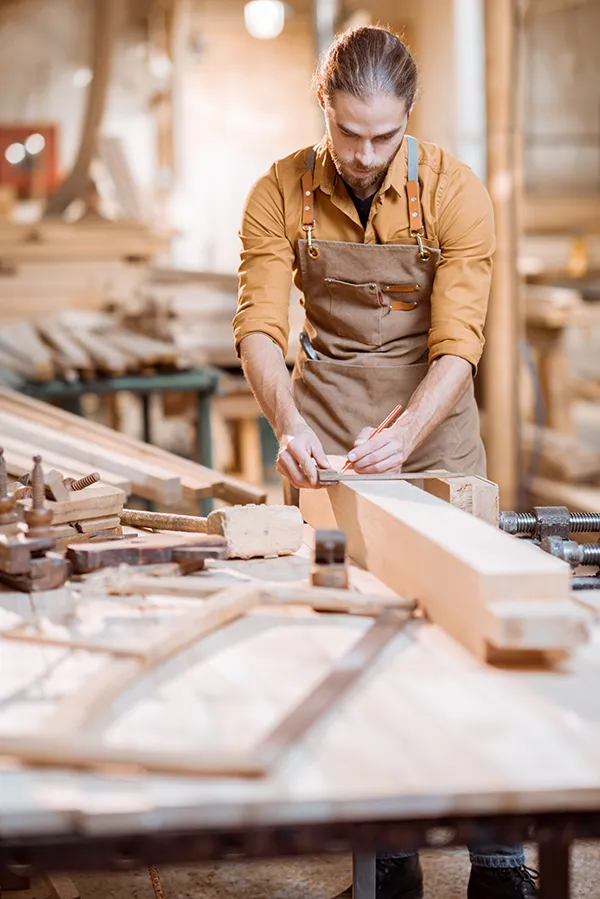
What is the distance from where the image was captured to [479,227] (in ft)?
10.6

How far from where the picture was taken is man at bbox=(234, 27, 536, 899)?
2920 millimetres

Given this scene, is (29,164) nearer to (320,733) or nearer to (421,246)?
(421,246)

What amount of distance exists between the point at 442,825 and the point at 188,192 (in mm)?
13939

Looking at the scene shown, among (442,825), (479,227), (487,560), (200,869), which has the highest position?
(479,227)

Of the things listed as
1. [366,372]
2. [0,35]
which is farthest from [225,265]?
[366,372]

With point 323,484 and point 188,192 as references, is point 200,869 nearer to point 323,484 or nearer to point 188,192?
point 323,484

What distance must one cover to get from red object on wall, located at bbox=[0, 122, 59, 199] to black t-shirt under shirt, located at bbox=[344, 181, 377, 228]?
913 centimetres

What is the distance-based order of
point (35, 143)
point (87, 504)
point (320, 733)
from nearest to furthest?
point (320, 733) → point (87, 504) → point (35, 143)

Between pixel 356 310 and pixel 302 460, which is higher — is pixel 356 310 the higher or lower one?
the higher one

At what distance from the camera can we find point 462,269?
3199 mm

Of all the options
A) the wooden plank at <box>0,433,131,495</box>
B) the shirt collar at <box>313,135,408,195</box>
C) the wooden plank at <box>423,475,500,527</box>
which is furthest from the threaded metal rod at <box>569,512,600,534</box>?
the wooden plank at <box>0,433,131,495</box>

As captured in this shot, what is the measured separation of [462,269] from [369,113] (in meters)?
0.54

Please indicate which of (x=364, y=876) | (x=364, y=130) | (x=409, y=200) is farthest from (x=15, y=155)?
(x=364, y=876)

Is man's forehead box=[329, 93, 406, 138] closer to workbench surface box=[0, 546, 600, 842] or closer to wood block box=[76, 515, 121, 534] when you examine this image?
wood block box=[76, 515, 121, 534]
